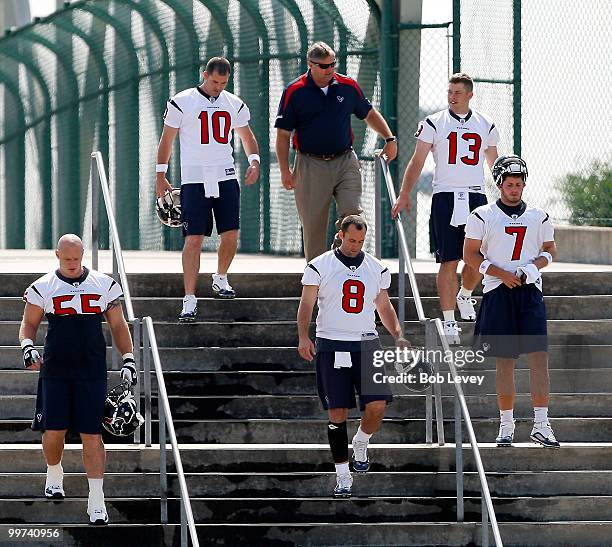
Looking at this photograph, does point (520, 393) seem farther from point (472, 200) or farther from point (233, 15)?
point (233, 15)

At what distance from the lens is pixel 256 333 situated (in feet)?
36.7

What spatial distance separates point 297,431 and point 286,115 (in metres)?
2.25

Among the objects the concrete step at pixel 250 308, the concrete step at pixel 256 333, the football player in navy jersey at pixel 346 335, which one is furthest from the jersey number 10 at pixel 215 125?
the football player in navy jersey at pixel 346 335

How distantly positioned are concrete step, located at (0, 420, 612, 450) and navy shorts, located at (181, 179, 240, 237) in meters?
1.63

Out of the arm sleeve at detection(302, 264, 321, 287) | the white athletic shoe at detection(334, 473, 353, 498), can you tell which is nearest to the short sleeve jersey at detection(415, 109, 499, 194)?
the arm sleeve at detection(302, 264, 321, 287)

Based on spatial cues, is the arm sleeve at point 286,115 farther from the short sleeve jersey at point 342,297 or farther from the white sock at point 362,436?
the white sock at point 362,436

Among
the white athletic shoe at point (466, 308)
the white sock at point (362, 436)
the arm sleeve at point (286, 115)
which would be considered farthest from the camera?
the arm sleeve at point (286, 115)

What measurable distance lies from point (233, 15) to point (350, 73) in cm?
173

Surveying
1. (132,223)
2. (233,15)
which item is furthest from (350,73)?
(132,223)

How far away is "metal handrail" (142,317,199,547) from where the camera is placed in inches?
349

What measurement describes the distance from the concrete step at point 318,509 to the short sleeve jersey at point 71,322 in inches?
29.8

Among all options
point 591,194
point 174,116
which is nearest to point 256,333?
point 174,116

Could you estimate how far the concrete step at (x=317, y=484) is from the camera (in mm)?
9633

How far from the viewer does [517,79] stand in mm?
14812
